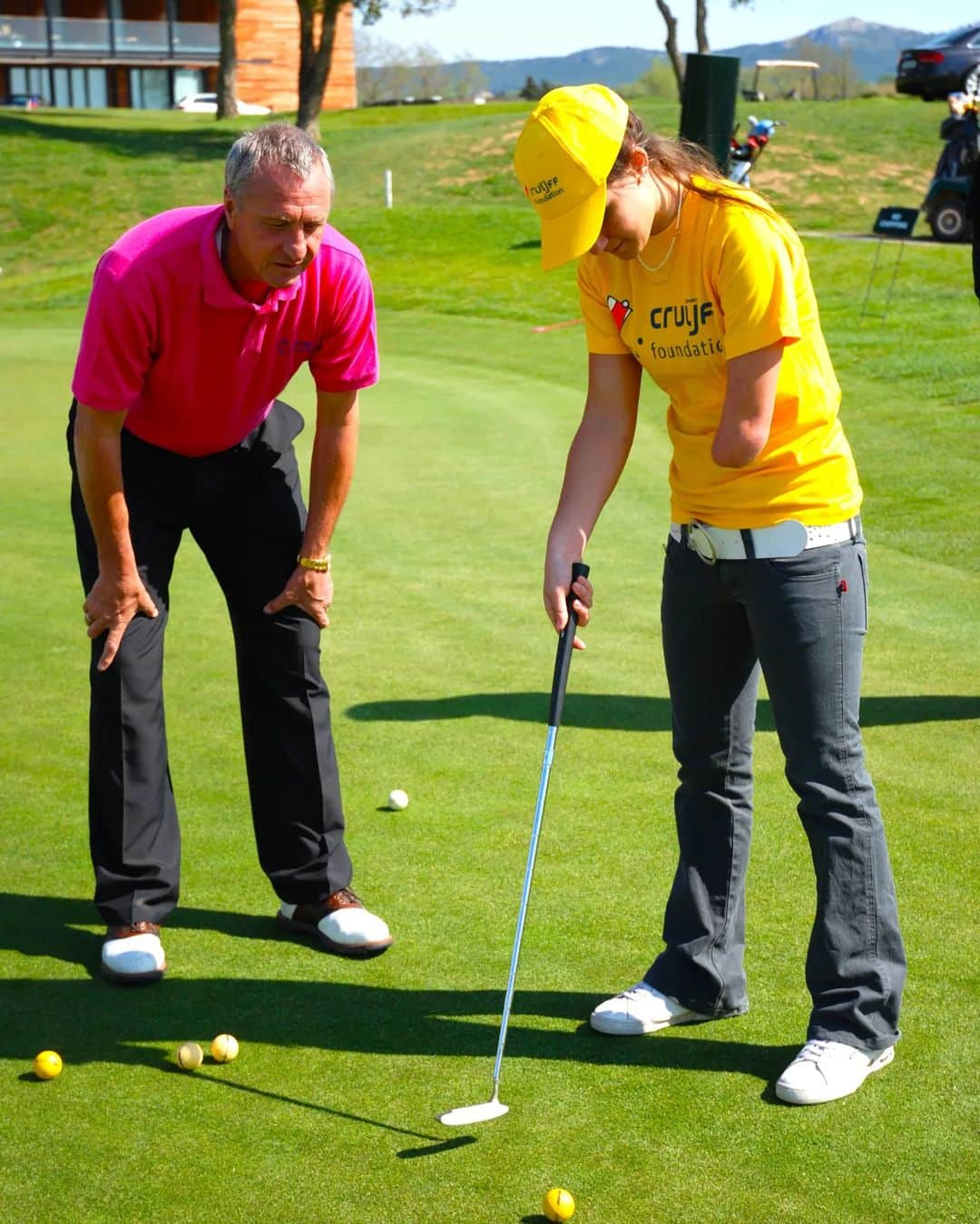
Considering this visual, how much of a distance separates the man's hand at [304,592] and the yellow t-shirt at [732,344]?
1.08m

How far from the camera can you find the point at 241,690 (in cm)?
421

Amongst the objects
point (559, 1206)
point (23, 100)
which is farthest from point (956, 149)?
point (23, 100)

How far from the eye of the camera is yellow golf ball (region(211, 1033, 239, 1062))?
342 cm

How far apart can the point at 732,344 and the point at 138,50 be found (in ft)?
215

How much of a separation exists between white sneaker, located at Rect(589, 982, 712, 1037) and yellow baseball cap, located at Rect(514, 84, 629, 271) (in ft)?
5.37

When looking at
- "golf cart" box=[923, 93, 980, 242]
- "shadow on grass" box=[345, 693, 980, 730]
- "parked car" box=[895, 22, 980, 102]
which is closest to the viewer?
"shadow on grass" box=[345, 693, 980, 730]

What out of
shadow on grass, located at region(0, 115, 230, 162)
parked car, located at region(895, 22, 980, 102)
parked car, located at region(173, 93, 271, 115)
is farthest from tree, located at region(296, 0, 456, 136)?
parked car, located at region(173, 93, 271, 115)

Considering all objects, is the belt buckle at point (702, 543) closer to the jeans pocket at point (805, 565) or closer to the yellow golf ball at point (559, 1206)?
the jeans pocket at point (805, 565)

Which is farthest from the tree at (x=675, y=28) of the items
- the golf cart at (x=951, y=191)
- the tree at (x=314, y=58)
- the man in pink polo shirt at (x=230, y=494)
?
the man in pink polo shirt at (x=230, y=494)

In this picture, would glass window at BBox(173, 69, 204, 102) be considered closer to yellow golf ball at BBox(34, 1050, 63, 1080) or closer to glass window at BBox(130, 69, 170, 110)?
glass window at BBox(130, 69, 170, 110)

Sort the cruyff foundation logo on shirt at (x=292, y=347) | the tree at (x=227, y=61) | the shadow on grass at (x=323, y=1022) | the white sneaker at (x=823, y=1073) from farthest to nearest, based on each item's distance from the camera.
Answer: the tree at (x=227, y=61), the cruyff foundation logo on shirt at (x=292, y=347), the shadow on grass at (x=323, y=1022), the white sneaker at (x=823, y=1073)

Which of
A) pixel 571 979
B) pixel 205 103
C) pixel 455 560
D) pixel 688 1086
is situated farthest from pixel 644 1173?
pixel 205 103

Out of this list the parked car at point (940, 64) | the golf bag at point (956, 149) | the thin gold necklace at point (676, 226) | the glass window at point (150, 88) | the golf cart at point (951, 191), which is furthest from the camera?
the glass window at point (150, 88)

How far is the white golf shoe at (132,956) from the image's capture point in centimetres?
383
